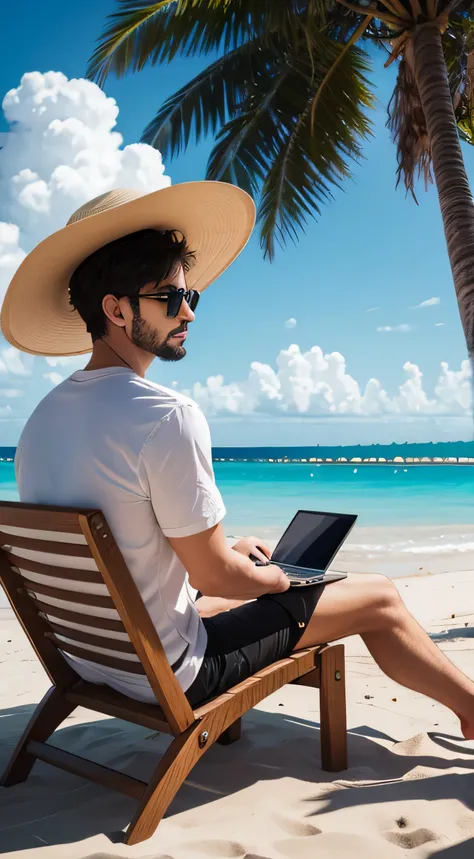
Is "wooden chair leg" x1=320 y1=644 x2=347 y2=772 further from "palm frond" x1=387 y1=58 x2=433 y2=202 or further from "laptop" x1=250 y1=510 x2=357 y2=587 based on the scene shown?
"palm frond" x1=387 y1=58 x2=433 y2=202

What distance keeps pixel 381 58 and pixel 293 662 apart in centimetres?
859

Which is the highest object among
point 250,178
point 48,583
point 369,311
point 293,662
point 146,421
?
point 369,311

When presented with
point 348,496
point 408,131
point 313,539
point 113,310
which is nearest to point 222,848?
point 313,539

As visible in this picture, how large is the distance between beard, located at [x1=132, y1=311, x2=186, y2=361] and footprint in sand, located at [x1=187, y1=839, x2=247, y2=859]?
54.0 inches

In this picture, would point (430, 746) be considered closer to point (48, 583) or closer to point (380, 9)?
point (48, 583)

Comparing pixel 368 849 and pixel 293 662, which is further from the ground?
pixel 293 662

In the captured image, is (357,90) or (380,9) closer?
(380,9)

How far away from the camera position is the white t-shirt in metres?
1.71

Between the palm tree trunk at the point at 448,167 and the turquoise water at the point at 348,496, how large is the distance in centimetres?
1147

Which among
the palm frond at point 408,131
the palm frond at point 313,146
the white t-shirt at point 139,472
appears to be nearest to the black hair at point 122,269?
the white t-shirt at point 139,472

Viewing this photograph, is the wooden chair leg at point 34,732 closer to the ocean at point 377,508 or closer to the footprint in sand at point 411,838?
the footprint in sand at point 411,838

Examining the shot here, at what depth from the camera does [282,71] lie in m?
8.62

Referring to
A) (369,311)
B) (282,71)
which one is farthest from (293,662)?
(369,311)

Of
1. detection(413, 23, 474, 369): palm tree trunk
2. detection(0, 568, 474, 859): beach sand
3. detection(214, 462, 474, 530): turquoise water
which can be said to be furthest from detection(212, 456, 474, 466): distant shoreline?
detection(0, 568, 474, 859): beach sand
